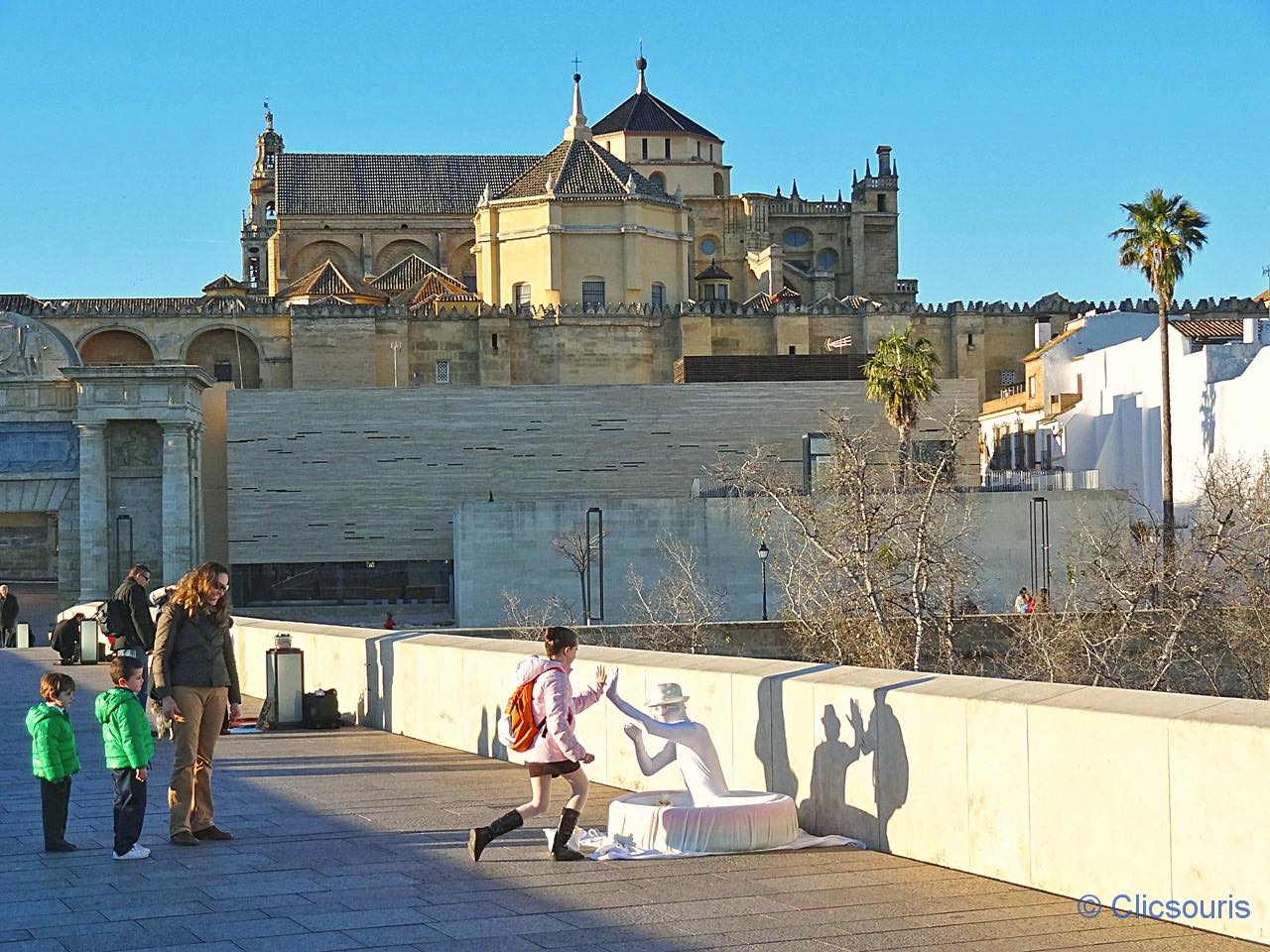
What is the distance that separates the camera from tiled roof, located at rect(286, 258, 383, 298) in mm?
77875

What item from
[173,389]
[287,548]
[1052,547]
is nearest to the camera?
[173,389]

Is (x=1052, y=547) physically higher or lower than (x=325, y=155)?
lower

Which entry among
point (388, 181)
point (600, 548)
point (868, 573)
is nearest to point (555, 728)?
point (868, 573)

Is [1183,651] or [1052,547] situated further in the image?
[1052,547]

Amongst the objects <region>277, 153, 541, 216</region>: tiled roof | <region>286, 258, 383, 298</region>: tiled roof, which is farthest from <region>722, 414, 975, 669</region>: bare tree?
<region>277, 153, 541, 216</region>: tiled roof

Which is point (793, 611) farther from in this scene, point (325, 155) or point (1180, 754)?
point (325, 155)

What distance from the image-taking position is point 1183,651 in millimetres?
28297

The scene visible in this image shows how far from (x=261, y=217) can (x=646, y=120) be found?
80.7ft

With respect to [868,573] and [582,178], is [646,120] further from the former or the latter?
[868,573]

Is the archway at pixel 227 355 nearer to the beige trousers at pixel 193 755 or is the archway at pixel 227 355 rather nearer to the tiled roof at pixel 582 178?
the tiled roof at pixel 582 178

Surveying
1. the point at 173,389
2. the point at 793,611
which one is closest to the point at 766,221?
the point at 173,389

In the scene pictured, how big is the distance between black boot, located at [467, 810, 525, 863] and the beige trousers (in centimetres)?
176

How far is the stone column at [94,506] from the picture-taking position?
42447 millimetres

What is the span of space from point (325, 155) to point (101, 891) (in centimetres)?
8594
